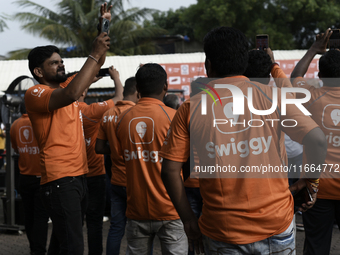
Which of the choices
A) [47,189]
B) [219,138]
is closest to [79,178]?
[47,189]

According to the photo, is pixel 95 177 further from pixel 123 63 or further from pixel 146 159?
pixel 123 63

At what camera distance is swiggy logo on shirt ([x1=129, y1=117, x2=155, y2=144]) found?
303 centimetres

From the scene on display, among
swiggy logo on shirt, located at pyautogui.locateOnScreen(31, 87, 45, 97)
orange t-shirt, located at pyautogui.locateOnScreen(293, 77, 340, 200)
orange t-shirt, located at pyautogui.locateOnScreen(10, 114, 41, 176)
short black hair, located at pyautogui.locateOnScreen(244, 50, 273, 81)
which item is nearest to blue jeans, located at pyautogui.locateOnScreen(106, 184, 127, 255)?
swiggy logo on shirt, located at pyautogui.locateOnScreen(31, 87, 45, 97)

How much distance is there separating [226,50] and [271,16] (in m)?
21.7

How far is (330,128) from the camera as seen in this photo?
10.2 ft

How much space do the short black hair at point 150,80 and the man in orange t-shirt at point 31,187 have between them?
6.37 feet

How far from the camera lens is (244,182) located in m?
1.84

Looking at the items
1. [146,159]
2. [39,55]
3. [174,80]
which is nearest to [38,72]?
[39,55]

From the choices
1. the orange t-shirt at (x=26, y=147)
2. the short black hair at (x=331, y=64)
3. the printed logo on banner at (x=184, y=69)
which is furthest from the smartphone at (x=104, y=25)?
the printed logo on banner at (x=184, y=69)

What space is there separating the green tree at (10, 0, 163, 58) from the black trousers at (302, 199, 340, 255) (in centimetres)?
1971

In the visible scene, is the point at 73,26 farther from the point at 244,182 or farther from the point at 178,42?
the point at 244,182

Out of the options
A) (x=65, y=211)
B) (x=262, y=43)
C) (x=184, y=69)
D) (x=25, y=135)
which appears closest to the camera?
(x=65, y=211)

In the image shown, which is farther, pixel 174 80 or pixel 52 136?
pixel 174 80

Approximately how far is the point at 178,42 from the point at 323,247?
26348 mm
